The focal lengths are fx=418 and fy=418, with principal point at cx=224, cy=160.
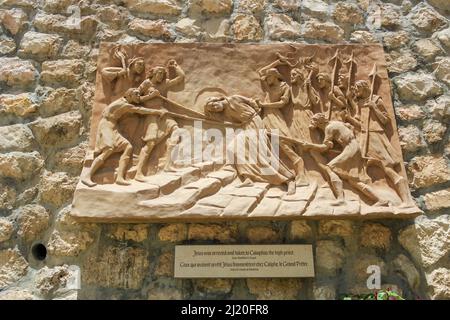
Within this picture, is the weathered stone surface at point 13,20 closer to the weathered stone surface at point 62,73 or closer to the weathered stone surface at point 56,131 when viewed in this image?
the weathered stone surface at point 62,73

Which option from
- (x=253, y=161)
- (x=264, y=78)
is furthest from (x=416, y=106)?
(x=253, y=161)

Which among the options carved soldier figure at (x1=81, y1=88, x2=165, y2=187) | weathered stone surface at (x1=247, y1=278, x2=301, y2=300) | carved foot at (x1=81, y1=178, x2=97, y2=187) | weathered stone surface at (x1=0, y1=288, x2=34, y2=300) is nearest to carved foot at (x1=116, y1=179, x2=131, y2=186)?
carved soldier figure at (x1=81, y1=88, x2=165, y2=187)

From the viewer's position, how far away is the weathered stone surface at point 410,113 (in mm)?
3055

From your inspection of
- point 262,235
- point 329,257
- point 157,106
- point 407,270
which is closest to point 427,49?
point 407,270

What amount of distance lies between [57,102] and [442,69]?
2.89 m

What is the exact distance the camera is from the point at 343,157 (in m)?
2.76

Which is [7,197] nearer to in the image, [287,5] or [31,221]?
[31,221]

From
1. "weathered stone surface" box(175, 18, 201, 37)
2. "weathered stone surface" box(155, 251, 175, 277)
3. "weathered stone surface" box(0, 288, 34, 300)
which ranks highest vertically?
"weathered stone surface" box(175, 18, 201, 37)

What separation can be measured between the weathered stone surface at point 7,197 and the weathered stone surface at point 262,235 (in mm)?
1557

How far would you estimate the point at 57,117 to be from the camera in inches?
117

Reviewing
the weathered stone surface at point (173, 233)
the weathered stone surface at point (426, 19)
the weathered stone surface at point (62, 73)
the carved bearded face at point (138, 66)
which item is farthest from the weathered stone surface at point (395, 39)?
the weathered stone surface at point (62, 73)

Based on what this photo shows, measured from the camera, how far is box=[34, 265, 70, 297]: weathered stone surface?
100 inches

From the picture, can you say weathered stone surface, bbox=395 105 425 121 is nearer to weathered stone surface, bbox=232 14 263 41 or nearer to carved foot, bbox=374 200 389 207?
carved foot, bbox=374 200 389 207

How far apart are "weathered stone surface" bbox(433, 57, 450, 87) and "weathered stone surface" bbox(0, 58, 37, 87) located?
3039mm
